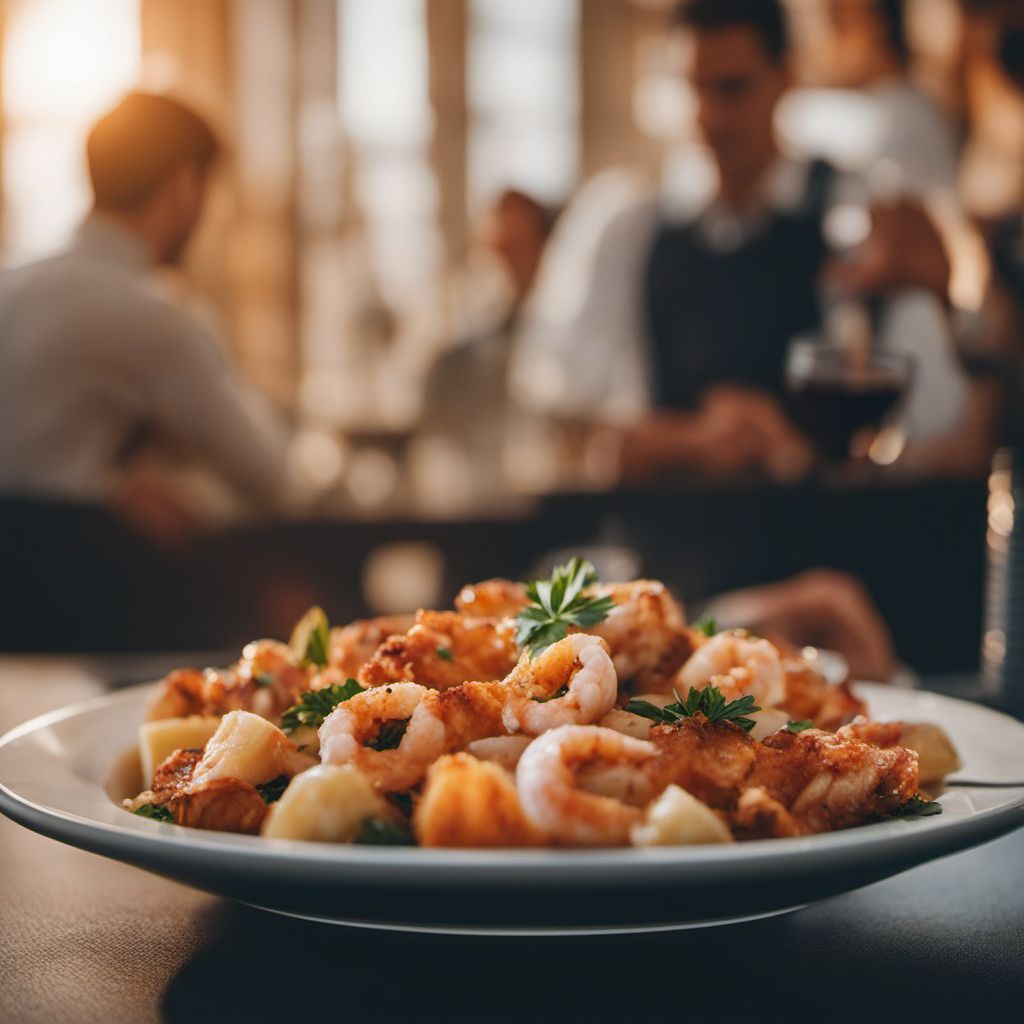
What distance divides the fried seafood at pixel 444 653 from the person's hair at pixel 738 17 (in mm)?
2650

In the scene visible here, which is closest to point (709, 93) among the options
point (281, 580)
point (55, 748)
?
point (281, 580)

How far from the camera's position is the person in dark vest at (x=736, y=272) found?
325 centimetres

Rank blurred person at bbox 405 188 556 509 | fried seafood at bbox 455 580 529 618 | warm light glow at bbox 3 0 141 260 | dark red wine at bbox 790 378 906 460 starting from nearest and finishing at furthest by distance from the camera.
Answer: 1. fried seafood at bbox 455 580 529 618
2. dark red wine at bbox 790 378 906 460
3. blurred person at bbox 405 188 556 509
4. warm light glow at bbox 3 0 141 260

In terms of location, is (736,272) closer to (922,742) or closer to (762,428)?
(762,428)

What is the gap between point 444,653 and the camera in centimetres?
85

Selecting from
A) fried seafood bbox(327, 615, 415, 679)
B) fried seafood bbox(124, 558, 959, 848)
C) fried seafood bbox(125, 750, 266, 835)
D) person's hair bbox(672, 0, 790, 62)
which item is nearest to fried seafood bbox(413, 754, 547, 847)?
fried seafood bbox(124, 558, 959, 848)

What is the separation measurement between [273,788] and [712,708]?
0.86 feet

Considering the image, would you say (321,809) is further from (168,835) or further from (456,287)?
(456,287)

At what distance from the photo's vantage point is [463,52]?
8.39 m

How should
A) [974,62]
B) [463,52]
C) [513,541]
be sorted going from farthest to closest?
[463,52], [974,62], [513,541]

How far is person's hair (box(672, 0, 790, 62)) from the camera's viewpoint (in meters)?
3.18

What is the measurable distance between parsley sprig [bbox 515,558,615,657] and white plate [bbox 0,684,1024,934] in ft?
0.73

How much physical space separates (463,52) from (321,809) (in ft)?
27.5

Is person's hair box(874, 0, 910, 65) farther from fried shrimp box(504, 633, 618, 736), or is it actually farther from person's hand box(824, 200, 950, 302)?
fried shrimp box(504, 633, 618, 736)
